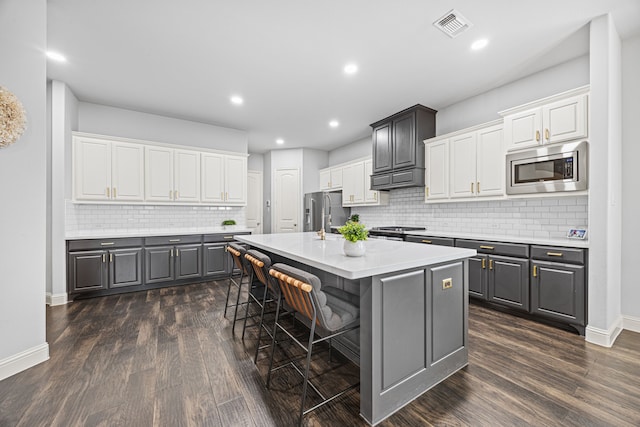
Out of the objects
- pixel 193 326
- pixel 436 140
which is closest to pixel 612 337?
pixel 436 140

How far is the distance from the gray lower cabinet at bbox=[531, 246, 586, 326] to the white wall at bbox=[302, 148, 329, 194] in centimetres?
502

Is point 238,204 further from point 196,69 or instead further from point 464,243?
point 464,243

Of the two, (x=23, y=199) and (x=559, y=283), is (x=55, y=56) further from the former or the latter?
(x=559, y=283)

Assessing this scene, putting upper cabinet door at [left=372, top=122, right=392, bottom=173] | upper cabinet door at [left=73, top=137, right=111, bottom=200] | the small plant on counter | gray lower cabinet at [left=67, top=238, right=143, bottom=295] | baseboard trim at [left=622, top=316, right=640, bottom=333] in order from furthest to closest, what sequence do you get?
1. upper cabinet door at [left=372, top=122, right=392, bottom=173]
2. upper cabinet door at [left=73, top=137, right=111, bottom=200]
3. gray lower cabinet at [left=67, top=238, right=143, bottom=295]
4. baseboard trim at [left=622, top=316, right=640, bottom=333]
5. the small plant on counter

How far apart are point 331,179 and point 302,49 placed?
395 centimetres

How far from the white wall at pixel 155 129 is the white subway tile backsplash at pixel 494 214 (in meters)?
3.53

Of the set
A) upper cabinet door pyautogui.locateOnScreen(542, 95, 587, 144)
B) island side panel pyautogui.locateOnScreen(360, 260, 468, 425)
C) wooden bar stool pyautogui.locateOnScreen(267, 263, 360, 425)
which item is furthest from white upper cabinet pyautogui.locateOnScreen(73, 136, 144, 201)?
upper cabinet door pyautogui.locateOnScreen(542, 95, 587, 144)

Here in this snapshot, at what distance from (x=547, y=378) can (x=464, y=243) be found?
1.81m

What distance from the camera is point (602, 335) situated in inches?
95.7

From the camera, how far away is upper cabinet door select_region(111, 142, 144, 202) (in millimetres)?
4227

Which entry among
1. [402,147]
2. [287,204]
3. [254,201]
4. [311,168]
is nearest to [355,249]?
[402,147]

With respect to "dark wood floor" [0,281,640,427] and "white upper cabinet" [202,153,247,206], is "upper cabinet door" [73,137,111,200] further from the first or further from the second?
"dark wood floor" [0,281,640,427]

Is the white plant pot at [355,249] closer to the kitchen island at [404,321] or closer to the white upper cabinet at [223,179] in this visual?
the kitchen island at [404,321]

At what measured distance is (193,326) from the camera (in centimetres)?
289
